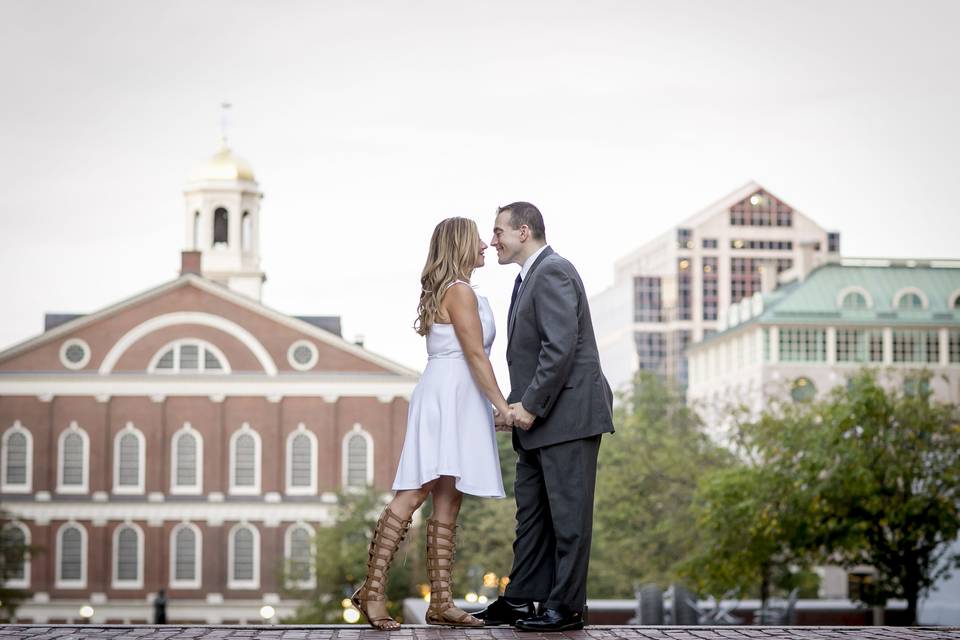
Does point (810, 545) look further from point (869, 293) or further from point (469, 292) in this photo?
point (869, 293)

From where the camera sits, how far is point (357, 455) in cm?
6341

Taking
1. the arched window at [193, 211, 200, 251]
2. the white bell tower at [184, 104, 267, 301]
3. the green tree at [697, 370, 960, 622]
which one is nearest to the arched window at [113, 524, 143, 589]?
the white bell tower at [184, 104, 267, 301]

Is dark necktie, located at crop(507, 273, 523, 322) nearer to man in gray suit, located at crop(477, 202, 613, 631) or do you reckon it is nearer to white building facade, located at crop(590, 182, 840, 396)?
man in gray suit, located at crop(477, 202, 613, 631)

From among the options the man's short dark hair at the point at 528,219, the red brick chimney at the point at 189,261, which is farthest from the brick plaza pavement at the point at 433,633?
the red brick chimney at the point at 189,261

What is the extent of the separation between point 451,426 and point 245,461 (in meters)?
55.7

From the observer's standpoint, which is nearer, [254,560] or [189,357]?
[254,560]

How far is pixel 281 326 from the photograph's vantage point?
63594 mm

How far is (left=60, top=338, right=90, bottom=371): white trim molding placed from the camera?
63.0 m

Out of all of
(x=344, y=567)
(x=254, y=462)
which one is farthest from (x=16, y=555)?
(x=344, y=567)

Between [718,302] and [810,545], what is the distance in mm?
90764

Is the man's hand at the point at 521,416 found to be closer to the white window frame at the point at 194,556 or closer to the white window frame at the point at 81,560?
the white window frame at the point at 194,556

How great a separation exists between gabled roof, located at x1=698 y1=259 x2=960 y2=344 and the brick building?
27.8 meters

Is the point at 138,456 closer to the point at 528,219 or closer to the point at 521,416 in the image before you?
the point at 528,219

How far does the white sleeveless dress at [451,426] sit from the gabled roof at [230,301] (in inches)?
2133
